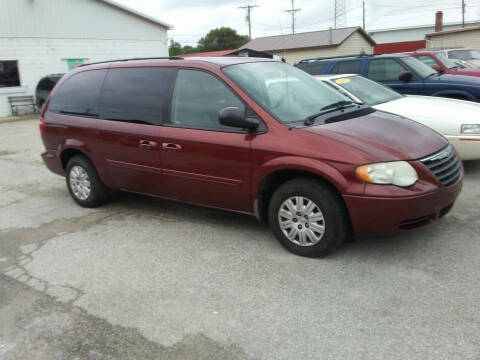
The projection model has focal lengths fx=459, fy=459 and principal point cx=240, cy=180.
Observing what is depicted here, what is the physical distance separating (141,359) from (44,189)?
4974 mm

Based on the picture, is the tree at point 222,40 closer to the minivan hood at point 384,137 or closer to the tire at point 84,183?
the tire at point 84,183

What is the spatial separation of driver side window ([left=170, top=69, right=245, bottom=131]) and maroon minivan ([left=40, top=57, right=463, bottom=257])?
11 mm

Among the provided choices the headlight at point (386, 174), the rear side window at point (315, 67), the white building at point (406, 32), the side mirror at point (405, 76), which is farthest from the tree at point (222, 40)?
the headlight at point (386, 174)

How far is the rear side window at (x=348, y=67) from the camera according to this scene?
9.12 m

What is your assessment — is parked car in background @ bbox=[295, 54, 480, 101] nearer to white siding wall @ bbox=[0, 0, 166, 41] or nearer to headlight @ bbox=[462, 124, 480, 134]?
headlight @ bbox=[462, 124, 480, 134]

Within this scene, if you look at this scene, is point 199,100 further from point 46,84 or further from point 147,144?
point 46,84

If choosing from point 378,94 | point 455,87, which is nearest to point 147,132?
point 378,94

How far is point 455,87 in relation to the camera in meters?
7.86

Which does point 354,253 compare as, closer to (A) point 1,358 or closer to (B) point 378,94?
(A) point 1,358

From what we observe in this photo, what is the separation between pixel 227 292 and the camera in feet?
11.7

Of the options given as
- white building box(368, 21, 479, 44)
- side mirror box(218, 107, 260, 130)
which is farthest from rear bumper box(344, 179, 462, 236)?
white building box(368, 21, 479, 44)

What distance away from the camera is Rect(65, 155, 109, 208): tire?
5656 millimetres

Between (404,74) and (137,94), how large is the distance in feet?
16.9

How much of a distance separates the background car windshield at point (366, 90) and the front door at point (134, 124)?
321cm
